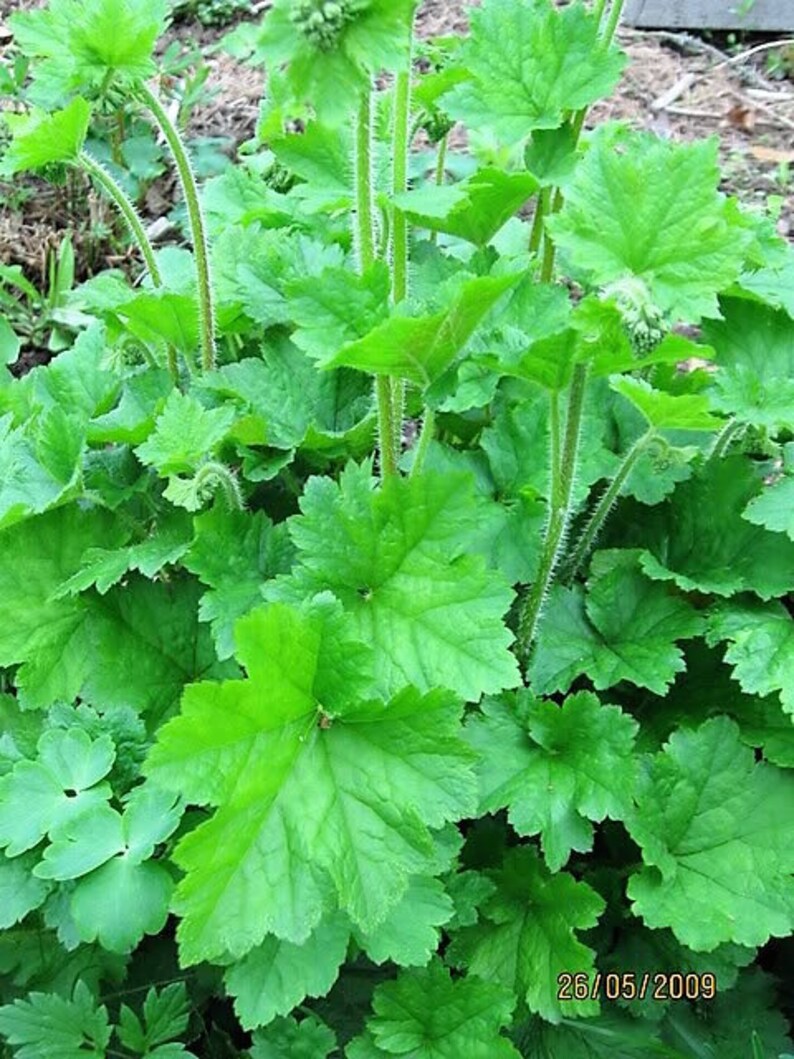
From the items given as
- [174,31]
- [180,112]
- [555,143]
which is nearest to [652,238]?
[555,143]

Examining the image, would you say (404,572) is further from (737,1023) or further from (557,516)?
(737,1023)

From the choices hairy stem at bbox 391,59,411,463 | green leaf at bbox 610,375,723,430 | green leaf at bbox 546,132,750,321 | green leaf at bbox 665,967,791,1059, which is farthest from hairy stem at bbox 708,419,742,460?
green leaf at bbox 665,967,791,1059

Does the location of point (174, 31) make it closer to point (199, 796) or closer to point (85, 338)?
point (85, 338)

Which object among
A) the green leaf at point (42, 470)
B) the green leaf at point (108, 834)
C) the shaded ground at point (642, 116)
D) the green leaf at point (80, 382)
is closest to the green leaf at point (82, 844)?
the green leaf at point (108, 834)

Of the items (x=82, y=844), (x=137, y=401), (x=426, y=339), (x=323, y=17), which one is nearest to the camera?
(x=323, y=17)

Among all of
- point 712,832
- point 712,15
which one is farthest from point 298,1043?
point 712,15

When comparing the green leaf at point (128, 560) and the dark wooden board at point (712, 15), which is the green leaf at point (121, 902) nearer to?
the green leaf at point (128, 560)
